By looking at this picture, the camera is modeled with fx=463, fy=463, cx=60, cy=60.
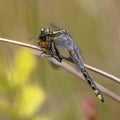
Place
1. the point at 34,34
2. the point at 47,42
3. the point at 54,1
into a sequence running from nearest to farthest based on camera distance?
the point at 47,42, the point at 34,34, the point at 54,1

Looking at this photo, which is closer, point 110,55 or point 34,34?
point 34,34

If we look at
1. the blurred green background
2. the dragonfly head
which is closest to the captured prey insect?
the dragonfly head

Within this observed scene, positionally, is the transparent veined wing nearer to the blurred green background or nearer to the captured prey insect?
the captured prey insect

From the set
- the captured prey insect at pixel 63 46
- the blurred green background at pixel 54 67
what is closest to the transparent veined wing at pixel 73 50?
the captured prey insect at pixel 63 46

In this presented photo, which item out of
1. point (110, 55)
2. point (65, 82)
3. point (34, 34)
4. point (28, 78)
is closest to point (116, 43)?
point (110, 55)

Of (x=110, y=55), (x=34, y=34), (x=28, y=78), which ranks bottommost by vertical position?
(x=110, y=55)

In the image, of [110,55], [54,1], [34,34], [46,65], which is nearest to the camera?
[34,34]

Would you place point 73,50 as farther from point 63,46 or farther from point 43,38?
point 43,38

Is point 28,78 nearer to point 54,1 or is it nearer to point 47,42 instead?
point 47,42

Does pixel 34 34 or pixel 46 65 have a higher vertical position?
pixel 34 34
